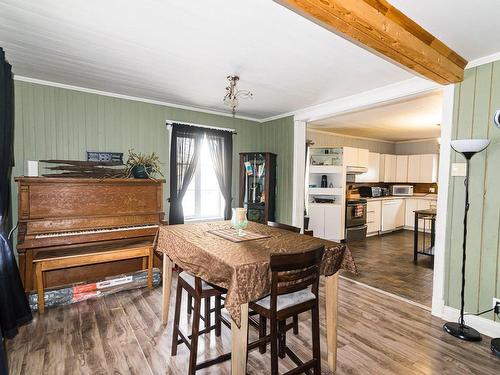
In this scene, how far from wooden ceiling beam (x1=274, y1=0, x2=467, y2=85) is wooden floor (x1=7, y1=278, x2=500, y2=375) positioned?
2260 millimetres

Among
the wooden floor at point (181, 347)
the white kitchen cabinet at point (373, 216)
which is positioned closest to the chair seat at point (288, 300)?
the wooden floor at point (181, 347)

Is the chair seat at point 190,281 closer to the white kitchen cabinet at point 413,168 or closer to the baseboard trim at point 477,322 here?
the baseboard trim at point 477,322

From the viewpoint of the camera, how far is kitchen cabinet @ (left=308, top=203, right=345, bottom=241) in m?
5.66

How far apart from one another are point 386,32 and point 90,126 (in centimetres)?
346

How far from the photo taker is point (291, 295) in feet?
5.87

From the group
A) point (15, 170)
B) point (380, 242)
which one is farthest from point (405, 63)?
point (380, 242)

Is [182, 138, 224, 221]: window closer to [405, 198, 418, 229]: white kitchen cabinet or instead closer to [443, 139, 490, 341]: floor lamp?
[443, 139, 490, 341]: floor lamp

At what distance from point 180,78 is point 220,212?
7.85 ft

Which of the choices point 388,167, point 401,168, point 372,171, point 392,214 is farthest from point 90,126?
point 401,168

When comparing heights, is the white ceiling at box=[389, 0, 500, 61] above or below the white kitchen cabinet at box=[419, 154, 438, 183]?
above

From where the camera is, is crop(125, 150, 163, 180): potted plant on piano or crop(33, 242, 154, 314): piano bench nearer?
crop(33, 242, 154, 314): piano bench

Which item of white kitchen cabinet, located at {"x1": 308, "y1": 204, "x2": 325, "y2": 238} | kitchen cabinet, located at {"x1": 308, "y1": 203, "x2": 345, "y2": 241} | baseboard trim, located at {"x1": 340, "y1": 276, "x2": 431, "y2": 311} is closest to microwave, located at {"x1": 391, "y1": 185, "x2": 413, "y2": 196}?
kitchen cabinet, located at {"x1": 308, "y1": 203, "x2": 345, "y2": 241}

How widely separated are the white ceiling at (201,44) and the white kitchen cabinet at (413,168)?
4954mm

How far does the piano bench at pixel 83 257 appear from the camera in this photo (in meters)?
2.62
